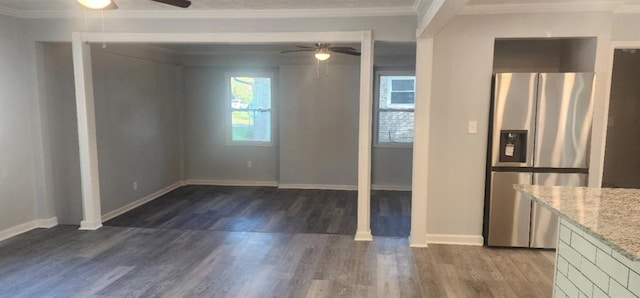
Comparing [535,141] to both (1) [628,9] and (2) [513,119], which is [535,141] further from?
(1) [628,9]

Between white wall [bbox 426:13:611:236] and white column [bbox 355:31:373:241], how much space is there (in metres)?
0.60

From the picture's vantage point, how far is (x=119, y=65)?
5141mm

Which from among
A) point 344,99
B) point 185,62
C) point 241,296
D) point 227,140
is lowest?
point 241,296

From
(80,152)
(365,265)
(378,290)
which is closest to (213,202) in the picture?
(80,152)

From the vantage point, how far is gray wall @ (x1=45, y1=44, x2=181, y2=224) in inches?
178

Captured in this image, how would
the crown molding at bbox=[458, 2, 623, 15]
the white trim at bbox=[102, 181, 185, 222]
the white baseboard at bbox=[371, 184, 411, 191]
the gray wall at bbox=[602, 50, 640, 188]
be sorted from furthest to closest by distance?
the white baseboard at bbox=[371, 184, 411, 191] → the gray wall at bbox=[602, 50, 640, 188] → the white trim at bbox=[102, 181, 185, 222] → the crown molding at bbox=[458, 2, 623, 15]

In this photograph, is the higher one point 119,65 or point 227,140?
point 119,65

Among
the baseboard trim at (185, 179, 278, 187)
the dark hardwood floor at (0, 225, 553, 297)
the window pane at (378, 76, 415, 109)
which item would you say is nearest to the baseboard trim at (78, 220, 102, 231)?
the dark hardwood floor at (0, 225, 553, 297)

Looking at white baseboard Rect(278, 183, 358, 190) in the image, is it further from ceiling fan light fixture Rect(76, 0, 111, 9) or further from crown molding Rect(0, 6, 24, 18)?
ceiling fan light fixture Rect(76, 0, 111, 9)

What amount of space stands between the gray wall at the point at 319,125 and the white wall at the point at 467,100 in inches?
107

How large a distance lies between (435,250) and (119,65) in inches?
173

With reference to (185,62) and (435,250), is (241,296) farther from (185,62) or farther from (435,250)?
(185,62)

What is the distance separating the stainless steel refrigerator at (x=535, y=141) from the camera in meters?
3.60

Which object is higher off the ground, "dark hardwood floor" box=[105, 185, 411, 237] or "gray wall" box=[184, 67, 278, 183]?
"gray wall" box=[184, 67, 278, 183]
